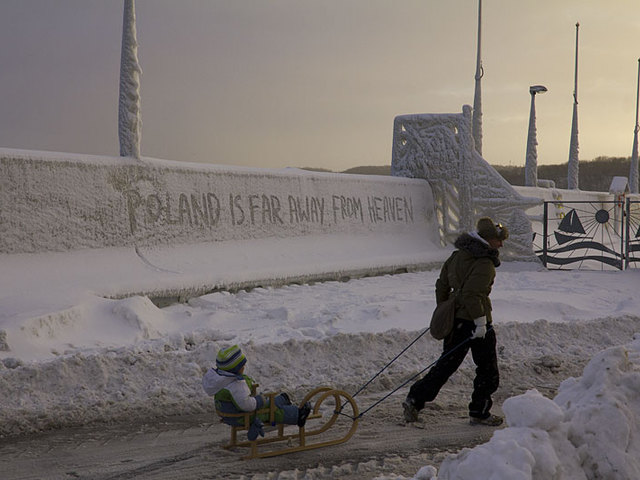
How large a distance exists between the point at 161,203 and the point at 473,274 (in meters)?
6.86

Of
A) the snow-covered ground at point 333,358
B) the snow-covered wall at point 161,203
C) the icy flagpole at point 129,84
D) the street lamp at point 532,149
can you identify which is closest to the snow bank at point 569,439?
the snow-covered ground at point 333,358

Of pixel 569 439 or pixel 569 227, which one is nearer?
pixel 569 439

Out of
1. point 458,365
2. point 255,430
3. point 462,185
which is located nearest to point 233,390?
point 255,430

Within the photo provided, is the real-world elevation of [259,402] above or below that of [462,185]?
below

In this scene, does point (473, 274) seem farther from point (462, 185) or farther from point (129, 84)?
point (462, 185)

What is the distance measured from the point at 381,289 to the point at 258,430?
26.5ft

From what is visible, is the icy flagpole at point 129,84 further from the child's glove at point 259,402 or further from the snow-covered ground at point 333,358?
the child's glove at point 259,402

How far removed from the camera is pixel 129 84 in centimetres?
1198

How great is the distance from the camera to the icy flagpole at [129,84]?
Result: 38.3 feet

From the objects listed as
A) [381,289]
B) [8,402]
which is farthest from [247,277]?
[8,402]

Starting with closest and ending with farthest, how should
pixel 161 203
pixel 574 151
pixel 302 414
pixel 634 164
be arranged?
1. pixel 302 414
2. pixel 161 203
3. pixel 574 151
4. pixel 634 164

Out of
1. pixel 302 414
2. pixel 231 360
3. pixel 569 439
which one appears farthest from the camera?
pixel 302 414

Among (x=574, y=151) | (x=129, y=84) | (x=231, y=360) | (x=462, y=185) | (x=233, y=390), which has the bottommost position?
(x=233, y=390)

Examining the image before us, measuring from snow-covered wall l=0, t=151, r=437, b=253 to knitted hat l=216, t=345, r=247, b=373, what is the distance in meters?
5.73
